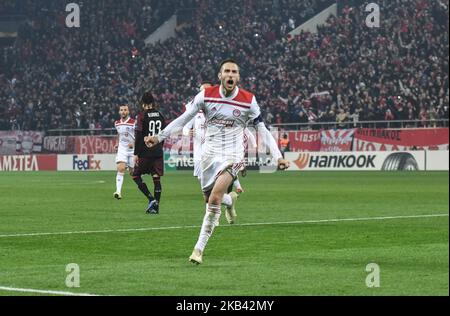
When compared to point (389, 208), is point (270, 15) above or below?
above

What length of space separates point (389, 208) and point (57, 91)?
35.9 m

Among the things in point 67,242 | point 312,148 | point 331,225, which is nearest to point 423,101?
point 312,148

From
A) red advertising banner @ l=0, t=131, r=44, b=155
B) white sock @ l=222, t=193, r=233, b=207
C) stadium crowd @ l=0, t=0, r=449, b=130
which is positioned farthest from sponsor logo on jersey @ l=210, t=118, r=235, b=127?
red advertising banner @ l=0, t=131, r=44, b=155

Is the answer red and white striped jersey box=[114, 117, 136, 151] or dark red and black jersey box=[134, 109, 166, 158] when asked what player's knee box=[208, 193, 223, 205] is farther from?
red and white striped jersey box=[114, 117, 136, 151]

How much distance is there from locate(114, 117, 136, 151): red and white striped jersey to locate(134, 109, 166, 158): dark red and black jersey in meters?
4.65

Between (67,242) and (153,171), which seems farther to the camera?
(153,171)

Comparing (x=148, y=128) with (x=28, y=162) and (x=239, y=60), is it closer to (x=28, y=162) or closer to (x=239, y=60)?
(x=239, y=60)

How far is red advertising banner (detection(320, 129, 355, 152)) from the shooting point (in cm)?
4466

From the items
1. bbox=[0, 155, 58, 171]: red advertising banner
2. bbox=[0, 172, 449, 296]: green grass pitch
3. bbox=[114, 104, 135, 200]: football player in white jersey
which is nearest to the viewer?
bbox=[0, 172, 449, 296]: green grass pitch

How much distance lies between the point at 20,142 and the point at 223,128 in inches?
1610

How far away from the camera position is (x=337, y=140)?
44938mm

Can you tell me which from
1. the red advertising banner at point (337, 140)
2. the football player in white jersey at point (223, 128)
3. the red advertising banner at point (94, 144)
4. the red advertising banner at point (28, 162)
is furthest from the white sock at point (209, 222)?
the red advertising banner at point (28, 162)
